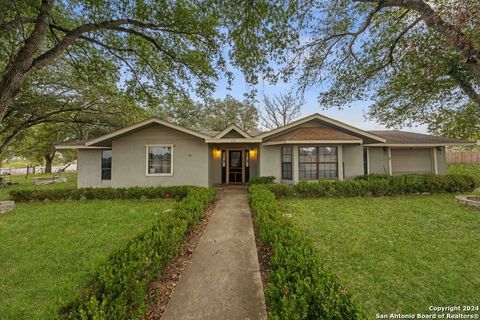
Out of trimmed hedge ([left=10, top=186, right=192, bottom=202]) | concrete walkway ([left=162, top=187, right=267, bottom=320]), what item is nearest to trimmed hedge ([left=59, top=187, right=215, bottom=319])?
concrete walkway ([left=162, top=187, right=267, bottom=320])

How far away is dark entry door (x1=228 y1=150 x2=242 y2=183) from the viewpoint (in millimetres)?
13852

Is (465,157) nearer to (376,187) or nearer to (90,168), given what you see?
(376,187)

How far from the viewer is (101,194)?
969 centimetres

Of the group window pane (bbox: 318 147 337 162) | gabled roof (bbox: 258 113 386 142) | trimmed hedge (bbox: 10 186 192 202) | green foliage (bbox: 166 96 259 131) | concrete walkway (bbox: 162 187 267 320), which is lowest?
concrete walkway (bbox: 162 187 267 320)

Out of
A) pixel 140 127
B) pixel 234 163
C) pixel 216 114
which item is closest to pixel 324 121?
pixel 234 163

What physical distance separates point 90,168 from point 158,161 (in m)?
4.59

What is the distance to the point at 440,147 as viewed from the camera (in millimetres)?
12664

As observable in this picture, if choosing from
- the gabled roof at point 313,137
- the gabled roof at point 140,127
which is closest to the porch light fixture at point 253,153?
the gabled roof at point 313,137

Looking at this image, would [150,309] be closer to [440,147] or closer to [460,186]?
[460,186]

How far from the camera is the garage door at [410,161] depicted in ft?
42.9

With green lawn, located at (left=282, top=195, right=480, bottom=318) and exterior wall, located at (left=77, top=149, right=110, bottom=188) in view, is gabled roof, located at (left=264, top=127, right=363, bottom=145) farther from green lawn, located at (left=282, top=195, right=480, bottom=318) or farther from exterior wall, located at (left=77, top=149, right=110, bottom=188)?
exterior wall, located at (left=77, top=149, right=110, bottom=188)

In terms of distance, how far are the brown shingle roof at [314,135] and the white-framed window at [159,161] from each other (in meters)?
6.00

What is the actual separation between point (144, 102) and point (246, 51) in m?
5.77

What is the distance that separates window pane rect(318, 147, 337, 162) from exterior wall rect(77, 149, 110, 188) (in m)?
12.4
